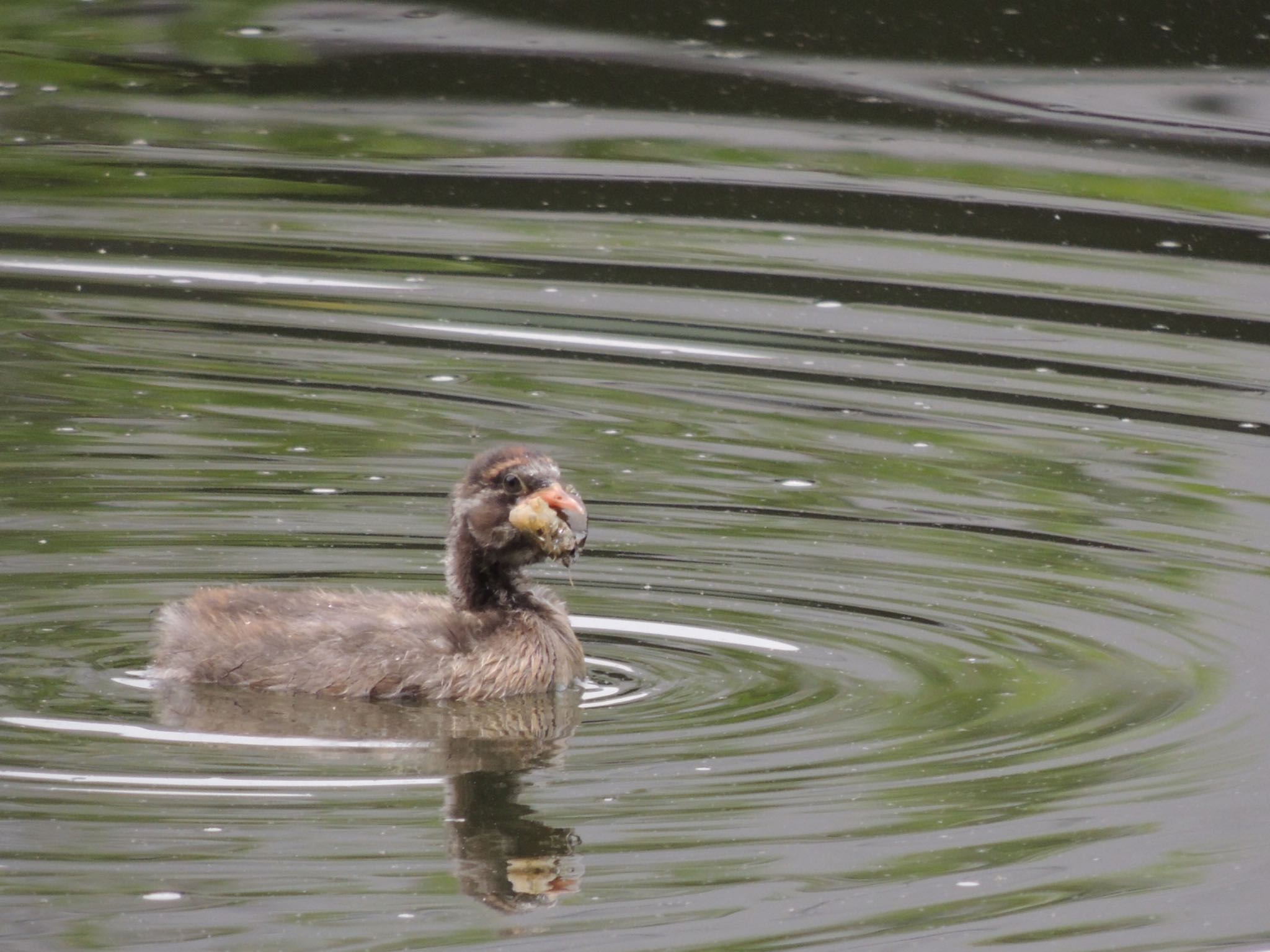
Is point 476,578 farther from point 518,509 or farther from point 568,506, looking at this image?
point 568,506

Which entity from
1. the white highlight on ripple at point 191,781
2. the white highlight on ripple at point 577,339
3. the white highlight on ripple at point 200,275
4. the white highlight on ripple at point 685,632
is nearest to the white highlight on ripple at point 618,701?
the white highlight on ripple at point 685,632

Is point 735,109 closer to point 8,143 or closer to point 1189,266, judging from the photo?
point 1189,266

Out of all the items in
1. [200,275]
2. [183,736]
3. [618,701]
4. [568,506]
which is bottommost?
[618,701]

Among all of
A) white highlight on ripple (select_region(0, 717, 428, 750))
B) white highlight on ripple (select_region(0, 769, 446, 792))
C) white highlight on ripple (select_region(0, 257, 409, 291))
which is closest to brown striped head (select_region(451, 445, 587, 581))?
white highlight on ripple (select_region(0, 717, 428, 750))

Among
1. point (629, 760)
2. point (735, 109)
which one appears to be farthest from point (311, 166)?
point (629, 760)

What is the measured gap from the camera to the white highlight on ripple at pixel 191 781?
24.7 feet

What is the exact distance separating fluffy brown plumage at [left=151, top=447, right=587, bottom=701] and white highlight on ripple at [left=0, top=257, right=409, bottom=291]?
191 inches

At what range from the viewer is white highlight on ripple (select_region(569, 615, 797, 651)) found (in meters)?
9.38

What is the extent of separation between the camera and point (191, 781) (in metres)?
7.58

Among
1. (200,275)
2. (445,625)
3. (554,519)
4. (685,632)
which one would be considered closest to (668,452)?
(685,632)

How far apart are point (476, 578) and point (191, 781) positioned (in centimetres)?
239

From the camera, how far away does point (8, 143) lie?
53.0 feet

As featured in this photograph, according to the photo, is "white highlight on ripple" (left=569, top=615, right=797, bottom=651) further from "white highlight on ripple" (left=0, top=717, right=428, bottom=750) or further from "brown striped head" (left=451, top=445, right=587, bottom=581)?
"white highlight on ripple" (left=0, top=717, right=428, bottom=750)

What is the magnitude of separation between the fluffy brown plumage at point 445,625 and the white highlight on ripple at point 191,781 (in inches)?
56.7
